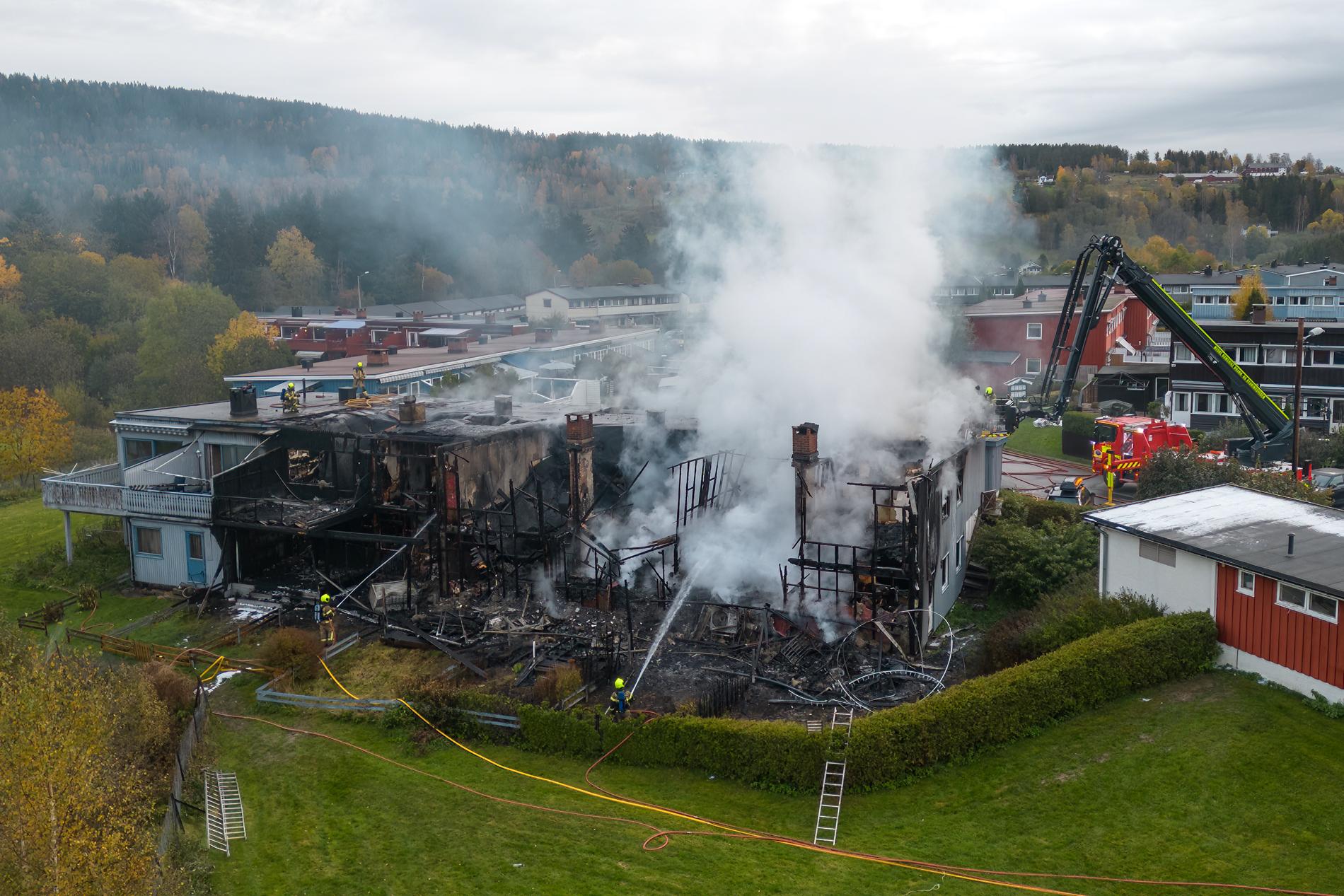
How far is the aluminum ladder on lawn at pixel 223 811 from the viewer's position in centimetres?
1322

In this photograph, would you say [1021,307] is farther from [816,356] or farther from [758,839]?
[758,839]

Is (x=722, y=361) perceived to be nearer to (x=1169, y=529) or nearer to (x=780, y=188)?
(x=780, y=188)

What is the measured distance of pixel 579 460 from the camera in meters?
22.4

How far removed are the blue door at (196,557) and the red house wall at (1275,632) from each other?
68.9 ft

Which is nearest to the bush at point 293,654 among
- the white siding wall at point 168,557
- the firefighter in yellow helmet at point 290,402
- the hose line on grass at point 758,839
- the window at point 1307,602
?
the hose line on grass at point 758,839

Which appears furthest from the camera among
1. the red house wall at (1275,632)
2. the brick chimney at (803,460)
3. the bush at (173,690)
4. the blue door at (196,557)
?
the blue door at (196,557)

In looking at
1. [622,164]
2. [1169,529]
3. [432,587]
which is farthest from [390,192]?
[1169,529]

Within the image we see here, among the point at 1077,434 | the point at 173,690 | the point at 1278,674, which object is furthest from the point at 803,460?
the point at 1077,434

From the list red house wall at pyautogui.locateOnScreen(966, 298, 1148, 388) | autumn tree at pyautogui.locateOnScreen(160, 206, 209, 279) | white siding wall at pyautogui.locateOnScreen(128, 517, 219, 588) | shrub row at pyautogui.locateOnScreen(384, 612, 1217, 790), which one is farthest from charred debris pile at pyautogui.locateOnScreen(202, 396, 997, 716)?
autumn tree at pyautogui.locateOnScreen(160, 206, 209, 279)

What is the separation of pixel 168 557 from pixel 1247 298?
52041 mm

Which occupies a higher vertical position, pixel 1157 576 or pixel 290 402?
pixel 290 402

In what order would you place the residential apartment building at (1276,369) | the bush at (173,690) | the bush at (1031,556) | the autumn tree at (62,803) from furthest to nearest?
the residential apartment building at (1276,369) → the bush at (1031,556) → the bush at (173,690) → the autumn tree at (62,803)

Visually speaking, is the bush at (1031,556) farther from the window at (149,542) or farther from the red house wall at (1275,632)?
the window at (149,542)

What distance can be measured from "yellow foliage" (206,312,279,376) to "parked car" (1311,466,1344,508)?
150 ft
